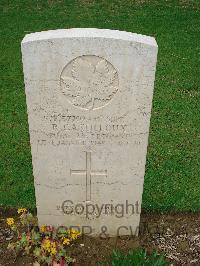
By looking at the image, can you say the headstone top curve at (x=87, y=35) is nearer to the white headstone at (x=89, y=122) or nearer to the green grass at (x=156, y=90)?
the white headstone at (x=89, y=122)

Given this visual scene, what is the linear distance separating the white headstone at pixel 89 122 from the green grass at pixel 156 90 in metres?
0.72

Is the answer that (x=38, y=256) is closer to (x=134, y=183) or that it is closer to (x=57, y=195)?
(x=57, y=195)

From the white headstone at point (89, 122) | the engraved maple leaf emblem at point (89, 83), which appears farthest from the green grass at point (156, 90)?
the engraved maple leaf emblem at point (89, 83)

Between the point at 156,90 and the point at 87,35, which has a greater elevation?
the point at 87,35

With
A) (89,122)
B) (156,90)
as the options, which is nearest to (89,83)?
(89,122)

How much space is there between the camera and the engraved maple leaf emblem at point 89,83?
137 inches

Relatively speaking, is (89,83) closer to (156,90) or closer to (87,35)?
(87,35)

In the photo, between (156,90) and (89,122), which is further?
(156,90)

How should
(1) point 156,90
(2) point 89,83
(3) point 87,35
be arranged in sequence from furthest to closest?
(1) point 156,90
(2) point 89,83
(3) point 87,35

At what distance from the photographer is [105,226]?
439 centimetres

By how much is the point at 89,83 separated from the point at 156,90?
3799 mm

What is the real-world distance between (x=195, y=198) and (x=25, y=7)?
7779mm

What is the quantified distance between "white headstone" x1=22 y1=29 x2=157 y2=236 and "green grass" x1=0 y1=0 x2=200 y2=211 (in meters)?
0.72

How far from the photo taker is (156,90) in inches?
285
